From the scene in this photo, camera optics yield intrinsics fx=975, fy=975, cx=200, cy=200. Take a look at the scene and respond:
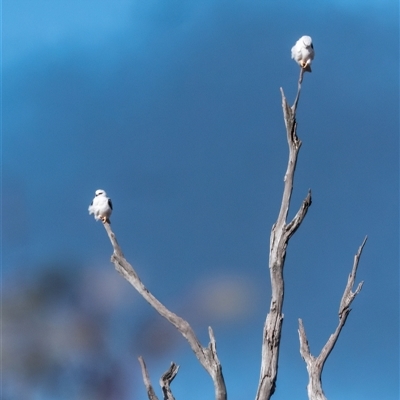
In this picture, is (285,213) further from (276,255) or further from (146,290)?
(146,290)

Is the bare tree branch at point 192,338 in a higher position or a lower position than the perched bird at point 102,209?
lower

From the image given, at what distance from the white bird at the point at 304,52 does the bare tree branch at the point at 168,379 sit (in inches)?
125

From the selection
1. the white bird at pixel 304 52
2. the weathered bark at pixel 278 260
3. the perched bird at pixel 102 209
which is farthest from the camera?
the perched bird at pixel 102 209

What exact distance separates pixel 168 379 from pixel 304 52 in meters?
3.40

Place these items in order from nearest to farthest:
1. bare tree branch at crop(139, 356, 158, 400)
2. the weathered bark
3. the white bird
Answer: the weathered bark → bare tree branch at crop(139, 356, 158, 400) → the white bird

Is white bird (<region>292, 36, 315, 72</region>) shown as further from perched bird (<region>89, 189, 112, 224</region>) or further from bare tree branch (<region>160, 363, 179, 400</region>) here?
bare tree branch (<region>160, 363, 179, 400</region>)

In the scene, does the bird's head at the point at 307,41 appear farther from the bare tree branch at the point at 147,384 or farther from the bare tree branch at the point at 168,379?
the bare tree branch at the point at 147,384

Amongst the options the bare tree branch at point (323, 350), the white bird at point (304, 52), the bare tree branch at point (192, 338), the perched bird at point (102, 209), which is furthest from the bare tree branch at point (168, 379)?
the white bird at point (304, 52)

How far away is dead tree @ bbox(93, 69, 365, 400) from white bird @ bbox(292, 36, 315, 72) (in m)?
0.29

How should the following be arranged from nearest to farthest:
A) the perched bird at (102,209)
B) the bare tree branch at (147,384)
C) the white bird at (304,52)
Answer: the bare tree branch at (147,384)
the white bird at (304,52)
the perched bird at (102,209)

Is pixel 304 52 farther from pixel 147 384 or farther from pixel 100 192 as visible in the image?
pixel 147 384

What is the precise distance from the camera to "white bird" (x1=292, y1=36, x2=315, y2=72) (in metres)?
9.52

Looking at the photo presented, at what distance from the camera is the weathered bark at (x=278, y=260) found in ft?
29.0

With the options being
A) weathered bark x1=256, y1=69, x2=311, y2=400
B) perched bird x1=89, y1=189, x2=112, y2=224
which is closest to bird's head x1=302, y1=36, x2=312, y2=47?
weathered bark x1=256, y1=69, x2=311, y2=400
